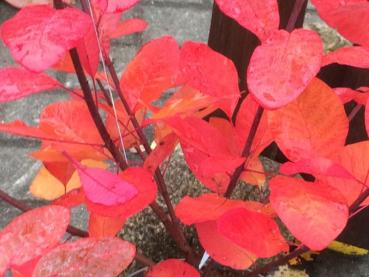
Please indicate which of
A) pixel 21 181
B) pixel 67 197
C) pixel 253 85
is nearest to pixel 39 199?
pixel 21 181

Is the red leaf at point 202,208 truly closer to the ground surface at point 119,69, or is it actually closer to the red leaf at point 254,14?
the red leaf at point 254,14

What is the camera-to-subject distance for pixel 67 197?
0.54 m

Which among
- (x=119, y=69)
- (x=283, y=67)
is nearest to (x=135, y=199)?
(x=283, y=67)

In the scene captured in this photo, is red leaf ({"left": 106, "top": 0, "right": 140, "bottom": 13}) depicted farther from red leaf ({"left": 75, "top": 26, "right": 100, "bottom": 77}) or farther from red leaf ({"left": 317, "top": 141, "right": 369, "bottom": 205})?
red leaf ({"left": 317, "top": 141, "right": 369, "bottom": 205})

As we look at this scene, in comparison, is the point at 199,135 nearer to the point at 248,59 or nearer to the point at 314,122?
the point at 314,122

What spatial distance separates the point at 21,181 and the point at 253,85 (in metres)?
1.13

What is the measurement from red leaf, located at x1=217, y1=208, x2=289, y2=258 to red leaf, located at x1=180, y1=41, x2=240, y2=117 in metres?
0.09

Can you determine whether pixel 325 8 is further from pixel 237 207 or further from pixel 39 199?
pixel 39 199

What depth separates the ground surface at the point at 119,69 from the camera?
1182mm

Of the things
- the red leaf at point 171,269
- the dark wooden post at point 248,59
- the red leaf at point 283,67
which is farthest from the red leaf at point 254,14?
the dark wooden post at point 248,59

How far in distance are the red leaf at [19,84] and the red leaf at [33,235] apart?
0.27ft

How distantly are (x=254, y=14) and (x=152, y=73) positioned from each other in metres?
0.13

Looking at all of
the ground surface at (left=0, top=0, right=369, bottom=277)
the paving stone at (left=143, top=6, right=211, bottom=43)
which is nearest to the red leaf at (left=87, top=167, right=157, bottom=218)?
the ground surface at (left=0, top=0, right=369, bottom=277)

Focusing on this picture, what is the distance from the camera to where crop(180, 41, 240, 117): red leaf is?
45cm
